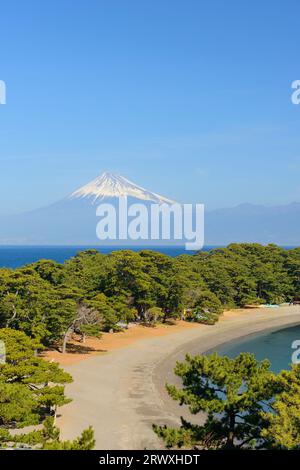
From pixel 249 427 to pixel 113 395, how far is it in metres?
12.2

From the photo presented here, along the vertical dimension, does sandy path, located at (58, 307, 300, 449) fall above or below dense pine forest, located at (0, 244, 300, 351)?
below

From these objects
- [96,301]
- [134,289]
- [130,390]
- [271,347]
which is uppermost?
[134,289]

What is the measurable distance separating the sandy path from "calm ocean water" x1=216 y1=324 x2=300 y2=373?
1466mm

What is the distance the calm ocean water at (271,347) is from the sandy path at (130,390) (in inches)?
57.7

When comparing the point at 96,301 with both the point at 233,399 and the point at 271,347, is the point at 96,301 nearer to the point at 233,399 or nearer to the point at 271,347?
the point at 271,347

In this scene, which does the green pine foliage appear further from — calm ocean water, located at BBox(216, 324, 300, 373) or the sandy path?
calm ocean water, located at BBox(216, 324, 300, 373)

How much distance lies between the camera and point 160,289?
45.9 metres

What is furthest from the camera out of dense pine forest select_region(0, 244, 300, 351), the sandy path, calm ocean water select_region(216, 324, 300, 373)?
calm ocean water select_region(216, 324, 300, 373)

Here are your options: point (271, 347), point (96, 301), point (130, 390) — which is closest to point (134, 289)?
point (96, 301)

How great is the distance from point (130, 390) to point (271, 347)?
20.3m

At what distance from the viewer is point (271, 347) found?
41.9 meters

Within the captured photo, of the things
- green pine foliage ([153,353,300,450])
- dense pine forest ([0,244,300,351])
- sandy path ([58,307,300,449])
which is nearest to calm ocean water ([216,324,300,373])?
sandy path ([58,307,300,449])

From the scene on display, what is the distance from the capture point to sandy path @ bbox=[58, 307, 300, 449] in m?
18.8
